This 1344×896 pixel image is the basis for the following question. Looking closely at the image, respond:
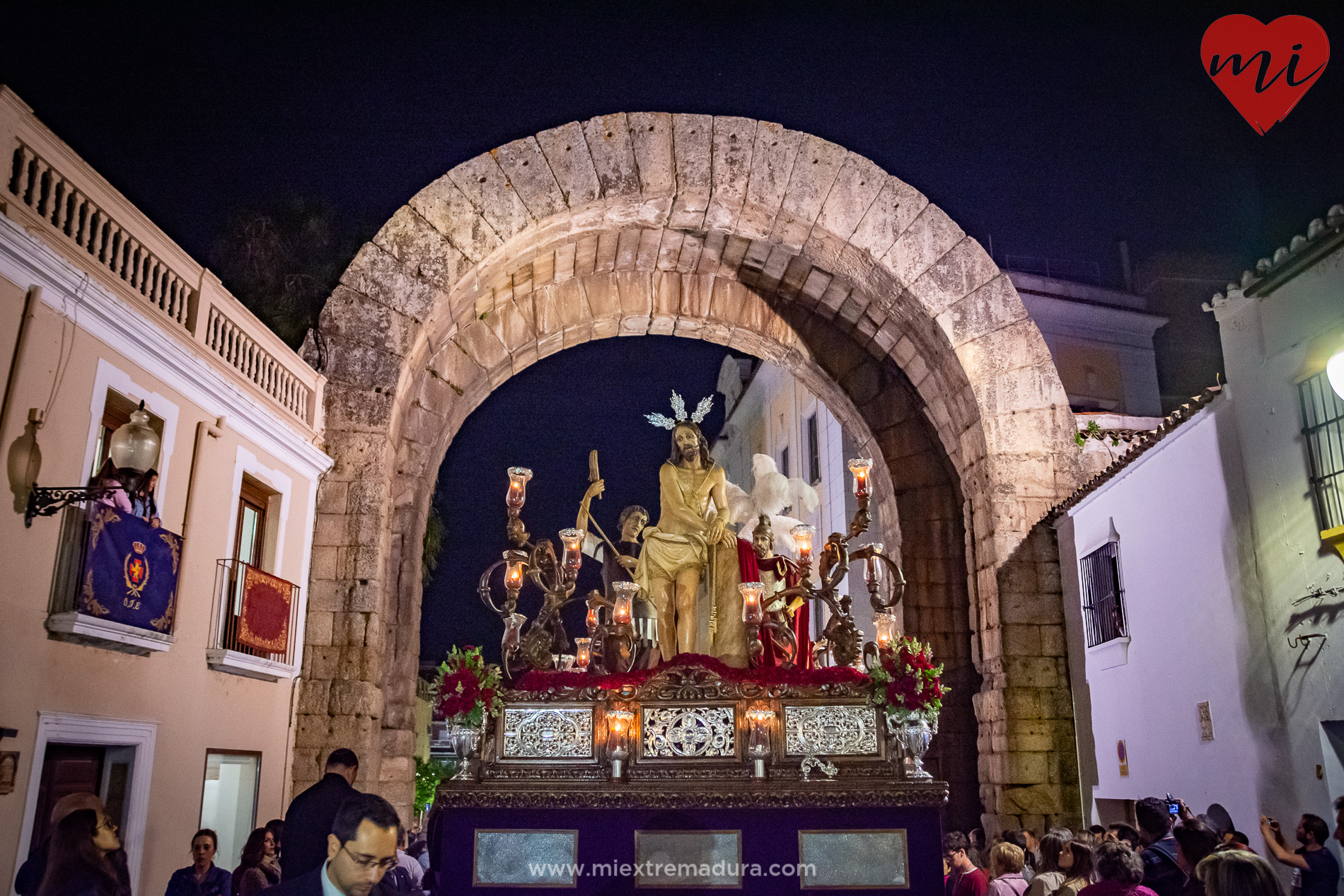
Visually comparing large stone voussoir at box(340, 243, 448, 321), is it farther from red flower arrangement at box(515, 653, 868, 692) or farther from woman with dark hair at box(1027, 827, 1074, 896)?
woman with dark hair at box(1027, 827, 1074, 896)

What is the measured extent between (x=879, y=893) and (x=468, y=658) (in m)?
2.75

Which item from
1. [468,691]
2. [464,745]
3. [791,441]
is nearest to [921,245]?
[468,691]

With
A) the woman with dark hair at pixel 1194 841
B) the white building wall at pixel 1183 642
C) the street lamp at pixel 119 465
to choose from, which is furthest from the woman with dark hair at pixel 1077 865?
the street lamp at pixel 119 465

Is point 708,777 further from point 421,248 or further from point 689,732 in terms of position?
point 421,248

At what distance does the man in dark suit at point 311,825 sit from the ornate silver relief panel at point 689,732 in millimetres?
2466

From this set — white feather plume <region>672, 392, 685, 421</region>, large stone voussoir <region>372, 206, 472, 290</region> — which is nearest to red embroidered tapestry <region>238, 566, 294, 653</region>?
large stone voussoir <region>372, 206, 472, 290</region>

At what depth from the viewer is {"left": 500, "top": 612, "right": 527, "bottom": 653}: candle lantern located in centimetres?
763

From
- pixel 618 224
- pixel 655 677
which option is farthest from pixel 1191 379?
pixel 655 677

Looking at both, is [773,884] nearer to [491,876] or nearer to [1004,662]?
[491,876]

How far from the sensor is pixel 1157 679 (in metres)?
8.67

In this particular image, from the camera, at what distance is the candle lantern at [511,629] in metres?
7.63

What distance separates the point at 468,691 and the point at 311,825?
2172 mm

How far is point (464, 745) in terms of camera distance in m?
6.41

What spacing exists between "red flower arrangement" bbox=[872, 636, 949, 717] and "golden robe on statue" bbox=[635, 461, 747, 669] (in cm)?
200
